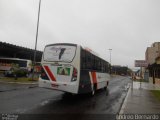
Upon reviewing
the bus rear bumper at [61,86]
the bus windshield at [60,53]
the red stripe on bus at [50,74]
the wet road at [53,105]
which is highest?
the bus windshield at [60,53]

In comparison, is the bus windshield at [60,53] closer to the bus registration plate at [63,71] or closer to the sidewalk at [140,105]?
the bus registration plate at [63,71]

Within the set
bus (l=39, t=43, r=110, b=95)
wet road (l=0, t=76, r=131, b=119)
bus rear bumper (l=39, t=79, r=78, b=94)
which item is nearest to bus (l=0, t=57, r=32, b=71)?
wet road (l=0, t=76, r=131, b=119)

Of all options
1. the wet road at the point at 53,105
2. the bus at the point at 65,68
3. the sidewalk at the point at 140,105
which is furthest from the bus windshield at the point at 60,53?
the sidewalk at the point at 140,105

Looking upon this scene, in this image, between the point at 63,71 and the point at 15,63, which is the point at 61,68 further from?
the point at 15,63

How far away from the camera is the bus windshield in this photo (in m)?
11.9

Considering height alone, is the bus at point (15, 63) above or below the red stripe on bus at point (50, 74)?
above

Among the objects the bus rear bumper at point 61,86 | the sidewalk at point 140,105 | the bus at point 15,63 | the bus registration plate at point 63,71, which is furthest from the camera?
the bus at point 15,63

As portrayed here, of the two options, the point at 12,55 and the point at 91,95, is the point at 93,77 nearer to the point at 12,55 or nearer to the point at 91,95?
the point at 91,95

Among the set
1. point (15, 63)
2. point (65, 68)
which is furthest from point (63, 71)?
point (15, 63)

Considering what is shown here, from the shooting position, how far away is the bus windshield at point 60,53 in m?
11.9

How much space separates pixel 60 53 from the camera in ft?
40.2

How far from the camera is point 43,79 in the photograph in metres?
12.2

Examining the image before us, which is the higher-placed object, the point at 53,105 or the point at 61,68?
the point at 61,68

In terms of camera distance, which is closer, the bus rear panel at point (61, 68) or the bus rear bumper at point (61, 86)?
the bus rear bumper at point (61, 86)
